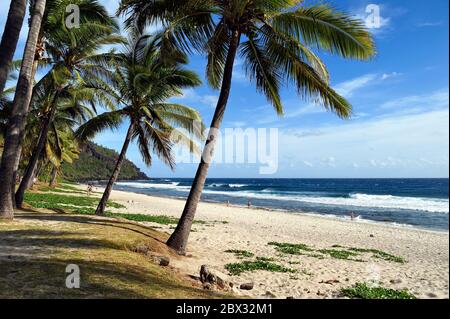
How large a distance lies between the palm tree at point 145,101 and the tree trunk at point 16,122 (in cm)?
452

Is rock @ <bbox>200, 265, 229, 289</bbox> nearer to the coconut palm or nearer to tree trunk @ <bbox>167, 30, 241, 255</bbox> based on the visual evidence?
tree trunk @ <bbox>167, 30, 241, 255</bbox>

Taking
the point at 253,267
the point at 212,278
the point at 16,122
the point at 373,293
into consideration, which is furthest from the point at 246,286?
the point at 16,122

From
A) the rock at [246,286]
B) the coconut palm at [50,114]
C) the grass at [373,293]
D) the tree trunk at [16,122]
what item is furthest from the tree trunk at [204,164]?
the coconut palm at [50,114]

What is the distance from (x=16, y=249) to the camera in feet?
20.5

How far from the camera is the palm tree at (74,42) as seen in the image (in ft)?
40.5

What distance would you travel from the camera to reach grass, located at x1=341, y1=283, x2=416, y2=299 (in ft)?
22.4

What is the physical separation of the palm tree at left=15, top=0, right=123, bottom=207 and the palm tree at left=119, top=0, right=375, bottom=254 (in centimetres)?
437

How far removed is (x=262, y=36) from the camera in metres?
9.26

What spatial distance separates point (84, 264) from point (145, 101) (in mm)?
9813

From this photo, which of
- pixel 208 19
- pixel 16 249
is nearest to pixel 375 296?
pixel 16 249

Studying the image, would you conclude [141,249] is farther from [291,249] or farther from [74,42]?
[74,42]

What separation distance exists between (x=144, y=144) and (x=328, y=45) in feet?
31.5

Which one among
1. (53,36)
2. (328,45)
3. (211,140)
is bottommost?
(211,140)
